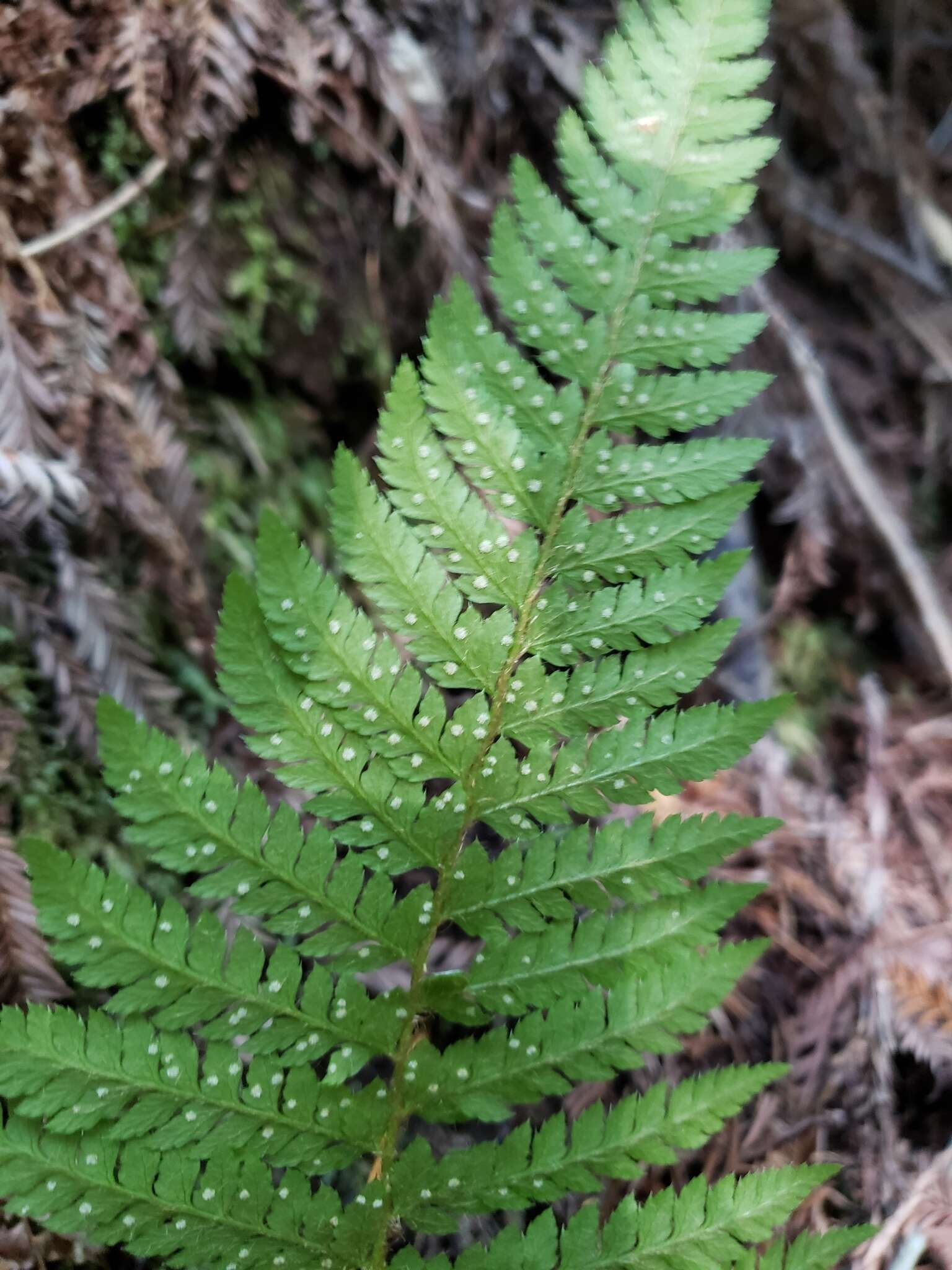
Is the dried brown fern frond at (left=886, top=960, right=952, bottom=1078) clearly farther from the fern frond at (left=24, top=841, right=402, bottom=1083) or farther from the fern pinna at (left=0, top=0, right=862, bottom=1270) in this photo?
the fern frond at (left=24, top=841, right=402, bottom=1083)

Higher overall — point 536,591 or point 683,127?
point 683,127

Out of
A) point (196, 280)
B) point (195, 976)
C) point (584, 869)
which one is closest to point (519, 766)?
point (584, 869)

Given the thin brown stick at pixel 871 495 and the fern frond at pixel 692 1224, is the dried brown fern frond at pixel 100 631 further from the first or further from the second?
the thin brown stick at pixel 871 495

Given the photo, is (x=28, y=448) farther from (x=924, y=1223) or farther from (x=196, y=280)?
Result: (x=924, y=1223)

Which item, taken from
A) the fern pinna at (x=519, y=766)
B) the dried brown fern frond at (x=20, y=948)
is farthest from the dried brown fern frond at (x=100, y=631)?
the fern pinna at (x=519, y=766)

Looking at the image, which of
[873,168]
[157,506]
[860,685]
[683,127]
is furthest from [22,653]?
[873,168]

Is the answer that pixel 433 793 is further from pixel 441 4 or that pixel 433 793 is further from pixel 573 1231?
pixel 441 4
